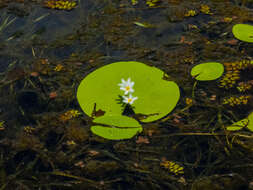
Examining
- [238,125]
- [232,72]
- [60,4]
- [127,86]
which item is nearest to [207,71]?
[232,72]

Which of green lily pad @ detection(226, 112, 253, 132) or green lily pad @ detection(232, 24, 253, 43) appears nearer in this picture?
green lily pad @ detection(226, 112, 253, 132)

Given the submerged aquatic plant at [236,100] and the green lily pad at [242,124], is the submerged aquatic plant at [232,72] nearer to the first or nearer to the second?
the submerged aquatic plant at [236,100]

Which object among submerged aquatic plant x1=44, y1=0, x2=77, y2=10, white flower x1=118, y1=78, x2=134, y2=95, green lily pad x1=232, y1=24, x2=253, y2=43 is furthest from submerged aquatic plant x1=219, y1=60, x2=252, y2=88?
submerged aquatic plant x1=44, y1=0, x2=77, y2=10

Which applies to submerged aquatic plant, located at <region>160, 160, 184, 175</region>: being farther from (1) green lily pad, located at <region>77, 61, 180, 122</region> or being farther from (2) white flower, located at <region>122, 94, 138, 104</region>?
(2) white flower, located at <region>122, 94, 138, 104</region>

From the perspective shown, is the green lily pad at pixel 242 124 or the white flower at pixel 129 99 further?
the white flower at pixel 129 99

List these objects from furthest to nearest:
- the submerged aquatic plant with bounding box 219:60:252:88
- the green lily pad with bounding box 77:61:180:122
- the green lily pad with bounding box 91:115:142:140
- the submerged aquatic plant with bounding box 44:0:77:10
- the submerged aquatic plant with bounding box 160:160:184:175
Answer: the submerged aquatic plant with bounding box 44:0:77:10 < the submerged aquatic plant with bounding box 219:60:252:88 < the green lily pad with bounding box 77:61:180:122 < the green lily pad with bounding box 91:115:142:140 < the submerged aquatic plant with bounding box 160:160:184:175

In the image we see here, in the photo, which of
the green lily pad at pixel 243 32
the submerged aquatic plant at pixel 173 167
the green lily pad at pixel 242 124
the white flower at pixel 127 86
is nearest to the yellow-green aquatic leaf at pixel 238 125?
the green lily pad at pixel 242 124

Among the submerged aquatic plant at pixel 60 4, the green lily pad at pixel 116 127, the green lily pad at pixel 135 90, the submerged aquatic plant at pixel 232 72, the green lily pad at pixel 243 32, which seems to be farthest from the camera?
the submerged aquatic plant at pixel 60 4
